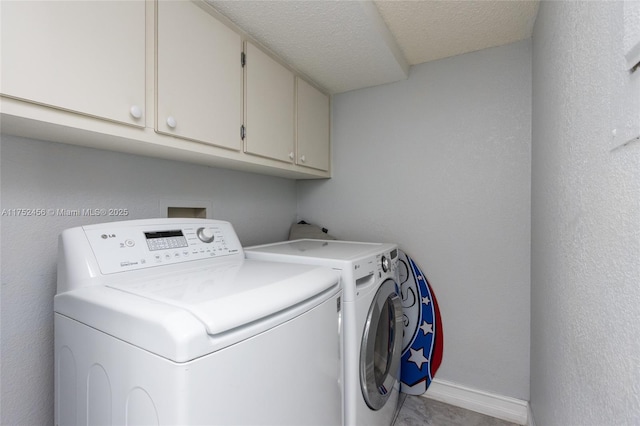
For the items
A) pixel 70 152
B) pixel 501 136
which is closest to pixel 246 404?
pixel 70 152

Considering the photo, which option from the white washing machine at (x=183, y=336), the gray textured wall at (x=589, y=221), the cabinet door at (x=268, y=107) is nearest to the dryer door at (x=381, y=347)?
the white washing machine at (x=183, y=336)

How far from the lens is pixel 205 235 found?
50.7 inches

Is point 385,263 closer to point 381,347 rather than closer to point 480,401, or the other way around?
point 381,347

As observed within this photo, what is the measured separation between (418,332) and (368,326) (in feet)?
2.90

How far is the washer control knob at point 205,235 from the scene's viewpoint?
1272 mm

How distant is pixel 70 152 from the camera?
114 centimetres

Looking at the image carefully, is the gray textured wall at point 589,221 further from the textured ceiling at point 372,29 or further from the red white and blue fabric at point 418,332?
the red white and blue fabric at point 418,332

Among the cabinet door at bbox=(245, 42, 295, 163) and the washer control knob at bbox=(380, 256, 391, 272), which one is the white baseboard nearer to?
the washer control knob at bbox=(380, 256, 391, 272)

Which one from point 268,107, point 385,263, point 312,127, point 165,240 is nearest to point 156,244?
point 165,240

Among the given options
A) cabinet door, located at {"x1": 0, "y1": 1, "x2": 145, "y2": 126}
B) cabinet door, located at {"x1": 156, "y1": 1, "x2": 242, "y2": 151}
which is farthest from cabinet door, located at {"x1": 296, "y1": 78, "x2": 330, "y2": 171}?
cabinet door, located at {"x1": 0, "y1": 1, "x2": 145, "y2": 126}

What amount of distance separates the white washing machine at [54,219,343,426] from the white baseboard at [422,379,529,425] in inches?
44.7

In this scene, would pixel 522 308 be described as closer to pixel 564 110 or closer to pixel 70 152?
pixel 564 110

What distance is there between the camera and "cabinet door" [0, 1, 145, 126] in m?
0.75

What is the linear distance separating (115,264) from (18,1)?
0.74 meters
